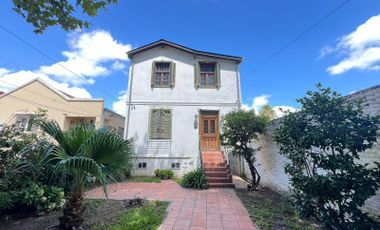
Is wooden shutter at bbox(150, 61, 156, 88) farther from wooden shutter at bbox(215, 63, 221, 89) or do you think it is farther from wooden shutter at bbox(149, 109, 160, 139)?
wooden shutter at bbox(215, 63, 221, 89)

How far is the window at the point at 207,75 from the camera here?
33.8 feet

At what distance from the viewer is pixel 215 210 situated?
4738 mm

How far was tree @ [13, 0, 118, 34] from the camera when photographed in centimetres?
262

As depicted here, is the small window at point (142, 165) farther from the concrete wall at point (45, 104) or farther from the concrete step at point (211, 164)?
the concrete wall at point (45, 104)

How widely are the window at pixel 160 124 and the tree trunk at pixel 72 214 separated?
6.30 metres

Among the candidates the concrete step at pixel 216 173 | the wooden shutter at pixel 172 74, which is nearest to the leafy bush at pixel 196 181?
the concrete step at pixel 216 173

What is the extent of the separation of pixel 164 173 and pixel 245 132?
4.52 metres

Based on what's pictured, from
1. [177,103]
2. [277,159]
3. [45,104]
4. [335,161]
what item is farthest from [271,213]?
[45,104]

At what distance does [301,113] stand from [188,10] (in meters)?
7.02

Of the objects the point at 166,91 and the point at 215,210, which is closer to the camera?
the point at 215,210

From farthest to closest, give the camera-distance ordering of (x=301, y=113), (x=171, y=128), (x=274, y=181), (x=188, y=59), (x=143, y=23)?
1. (x=188, y=59)
2. (x=171, y=128)
3. (x=143, y=23)
4. (x=274, y=181)
5. (x=301, y=113)

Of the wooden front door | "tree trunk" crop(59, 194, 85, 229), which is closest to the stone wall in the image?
the wooden front door

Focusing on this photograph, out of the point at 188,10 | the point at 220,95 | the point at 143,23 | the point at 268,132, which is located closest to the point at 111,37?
the point at 143,23

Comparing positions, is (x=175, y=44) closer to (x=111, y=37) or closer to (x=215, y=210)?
(x=111, y=37)
